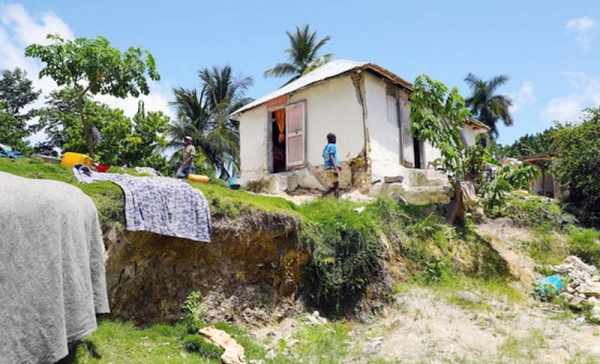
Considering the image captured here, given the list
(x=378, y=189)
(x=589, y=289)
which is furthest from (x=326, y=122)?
(x=589, y=289)

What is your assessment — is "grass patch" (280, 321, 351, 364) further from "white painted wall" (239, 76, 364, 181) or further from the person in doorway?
"white painted wall" (239, 76, 364, 181)

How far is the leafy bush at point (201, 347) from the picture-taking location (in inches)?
225

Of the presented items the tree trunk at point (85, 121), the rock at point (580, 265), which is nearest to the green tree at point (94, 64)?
the tree trunk at point (85, 121)

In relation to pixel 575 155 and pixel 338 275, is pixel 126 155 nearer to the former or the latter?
pixel 338 275

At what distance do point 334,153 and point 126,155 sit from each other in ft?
28.7

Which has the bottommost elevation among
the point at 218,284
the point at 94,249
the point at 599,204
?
the point at 218,284

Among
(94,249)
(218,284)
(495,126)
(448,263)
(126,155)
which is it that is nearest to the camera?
(94,249)

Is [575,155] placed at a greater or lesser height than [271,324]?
greater

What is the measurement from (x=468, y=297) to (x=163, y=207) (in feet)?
17.4

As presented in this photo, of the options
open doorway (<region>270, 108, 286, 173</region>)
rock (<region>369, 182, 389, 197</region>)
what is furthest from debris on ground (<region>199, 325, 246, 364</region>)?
open doorway (<region>270, 108, 286, 173</region>)

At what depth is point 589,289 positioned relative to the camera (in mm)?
8969

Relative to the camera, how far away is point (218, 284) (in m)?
6.81

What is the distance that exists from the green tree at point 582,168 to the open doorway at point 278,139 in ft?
28.2

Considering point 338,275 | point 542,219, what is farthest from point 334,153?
point 542,219
